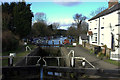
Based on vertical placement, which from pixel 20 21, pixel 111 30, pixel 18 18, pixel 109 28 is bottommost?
pixel 111 30

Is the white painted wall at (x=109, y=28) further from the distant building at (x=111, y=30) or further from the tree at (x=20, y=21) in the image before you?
the tree at (x=20, y=21)

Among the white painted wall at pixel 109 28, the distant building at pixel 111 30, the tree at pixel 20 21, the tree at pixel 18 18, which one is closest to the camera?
the distant building at pixel 111 30

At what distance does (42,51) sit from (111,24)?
61.5 ft

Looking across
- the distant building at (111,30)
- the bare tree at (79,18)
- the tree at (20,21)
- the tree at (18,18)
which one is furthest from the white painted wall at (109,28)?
the bare tree at (79,18)

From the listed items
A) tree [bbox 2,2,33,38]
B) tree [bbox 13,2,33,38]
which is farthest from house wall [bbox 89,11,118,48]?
tree [bbox 2,2,33,38]

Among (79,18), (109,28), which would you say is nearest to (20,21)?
(109,28)

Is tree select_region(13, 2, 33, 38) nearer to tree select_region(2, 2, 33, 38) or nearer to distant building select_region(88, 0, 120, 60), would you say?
tree select_region(2, 2, 33, 38)

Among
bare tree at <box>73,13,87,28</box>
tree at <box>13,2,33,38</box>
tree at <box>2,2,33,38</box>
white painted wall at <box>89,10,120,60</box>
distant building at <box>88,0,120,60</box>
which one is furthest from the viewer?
bare tree at <box>73,13,87,28</box>

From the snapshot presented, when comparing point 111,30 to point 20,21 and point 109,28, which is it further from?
point 20,21

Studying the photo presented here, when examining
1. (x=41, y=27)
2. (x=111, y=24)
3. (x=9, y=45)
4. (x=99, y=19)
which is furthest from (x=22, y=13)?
(x=41, y=27)

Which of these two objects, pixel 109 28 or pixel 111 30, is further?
pixel 109 28

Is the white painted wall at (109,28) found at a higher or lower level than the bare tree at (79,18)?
lower

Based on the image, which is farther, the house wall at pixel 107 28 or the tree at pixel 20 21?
the tree at pixel 20 21

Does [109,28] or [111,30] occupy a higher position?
[109,28]
